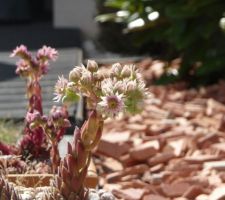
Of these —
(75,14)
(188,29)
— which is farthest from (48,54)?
(75,14)

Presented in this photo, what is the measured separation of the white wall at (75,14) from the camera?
10.8 meters

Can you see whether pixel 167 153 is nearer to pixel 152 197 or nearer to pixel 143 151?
pixel 143 151

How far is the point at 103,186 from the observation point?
434cm

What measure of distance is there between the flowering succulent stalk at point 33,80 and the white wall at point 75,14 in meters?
7.09

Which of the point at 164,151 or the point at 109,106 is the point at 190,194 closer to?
the point at 164,151

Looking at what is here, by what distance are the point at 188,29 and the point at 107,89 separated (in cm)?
427

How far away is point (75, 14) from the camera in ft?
35.7

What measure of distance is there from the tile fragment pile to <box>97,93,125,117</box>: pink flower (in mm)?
1348

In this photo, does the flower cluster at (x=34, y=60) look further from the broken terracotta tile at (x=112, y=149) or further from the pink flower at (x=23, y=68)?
the broken terracotta tile at (x=112, y=149)

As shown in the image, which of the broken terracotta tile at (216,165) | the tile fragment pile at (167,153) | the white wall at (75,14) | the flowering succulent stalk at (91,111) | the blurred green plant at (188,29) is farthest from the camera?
the white wall at (75,14)

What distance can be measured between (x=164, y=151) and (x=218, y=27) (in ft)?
6.86

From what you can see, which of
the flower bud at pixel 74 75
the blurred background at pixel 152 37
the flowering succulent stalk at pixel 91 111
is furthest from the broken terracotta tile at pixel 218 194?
the blurred background at pixel 152 37

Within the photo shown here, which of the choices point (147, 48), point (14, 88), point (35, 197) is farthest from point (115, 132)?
point (147, 48)

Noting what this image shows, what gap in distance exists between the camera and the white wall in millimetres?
10766
